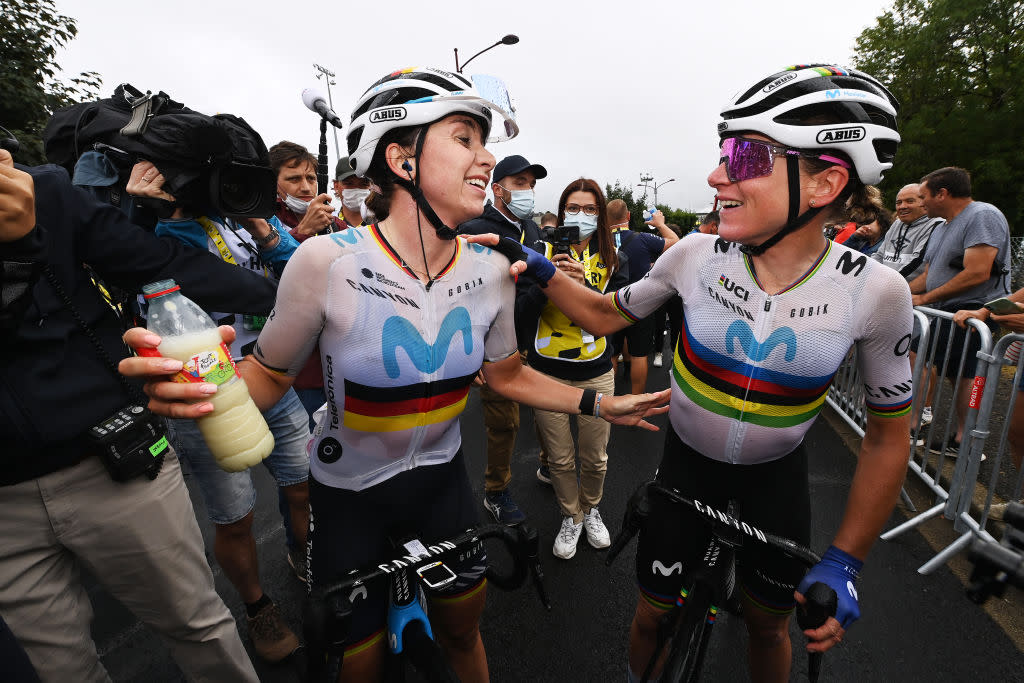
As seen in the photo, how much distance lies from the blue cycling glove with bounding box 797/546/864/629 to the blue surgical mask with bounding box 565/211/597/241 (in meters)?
2.87

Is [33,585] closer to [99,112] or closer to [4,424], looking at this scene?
[4,424]

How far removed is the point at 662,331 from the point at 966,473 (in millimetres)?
5567

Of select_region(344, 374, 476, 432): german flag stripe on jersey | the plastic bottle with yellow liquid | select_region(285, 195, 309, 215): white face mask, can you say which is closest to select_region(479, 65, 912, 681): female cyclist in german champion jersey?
select_region(344, 374, 476, 432): german flag stripe on jersey

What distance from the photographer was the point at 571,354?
3762 mm

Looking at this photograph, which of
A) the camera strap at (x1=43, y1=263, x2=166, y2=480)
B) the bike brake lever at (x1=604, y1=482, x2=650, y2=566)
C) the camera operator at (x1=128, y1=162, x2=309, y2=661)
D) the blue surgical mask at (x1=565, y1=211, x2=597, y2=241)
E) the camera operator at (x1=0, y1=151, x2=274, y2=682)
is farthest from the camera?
the blue surgical mask at (x1=565, y1=211, x2=597, y2=241)

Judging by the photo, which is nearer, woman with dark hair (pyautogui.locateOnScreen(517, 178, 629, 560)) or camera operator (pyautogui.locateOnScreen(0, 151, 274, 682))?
camera operator (pyautogui.locateOnScreen(0, 151, 274, 682))

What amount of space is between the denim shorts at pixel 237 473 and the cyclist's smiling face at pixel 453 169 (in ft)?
4.63

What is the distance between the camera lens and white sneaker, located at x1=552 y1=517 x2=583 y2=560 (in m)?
3.83

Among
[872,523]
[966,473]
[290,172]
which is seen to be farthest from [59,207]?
[966,473]

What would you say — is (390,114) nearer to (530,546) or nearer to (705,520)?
(530,546)

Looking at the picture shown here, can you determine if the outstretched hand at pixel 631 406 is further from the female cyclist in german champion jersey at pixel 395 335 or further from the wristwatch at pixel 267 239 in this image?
the wristwatch at pixel 267 239

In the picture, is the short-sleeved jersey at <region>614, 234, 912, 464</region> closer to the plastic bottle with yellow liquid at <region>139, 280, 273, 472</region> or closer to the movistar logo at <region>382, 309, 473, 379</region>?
the movistar logo at <region>382, 309, 473, 379</region>

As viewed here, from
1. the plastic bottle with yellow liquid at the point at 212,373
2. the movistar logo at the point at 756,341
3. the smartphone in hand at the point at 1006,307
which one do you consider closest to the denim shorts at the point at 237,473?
the plastic bottle with yellow liquid at the point at 212,373

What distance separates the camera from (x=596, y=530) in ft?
13.1
